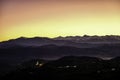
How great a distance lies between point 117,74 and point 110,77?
4.36 m

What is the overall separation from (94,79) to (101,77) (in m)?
3.71

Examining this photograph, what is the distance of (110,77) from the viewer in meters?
196

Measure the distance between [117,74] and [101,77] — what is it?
9.71m

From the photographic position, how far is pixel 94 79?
19912cm

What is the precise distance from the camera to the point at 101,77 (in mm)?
199125

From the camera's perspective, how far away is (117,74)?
193 metres

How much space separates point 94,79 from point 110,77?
8.60 metres
